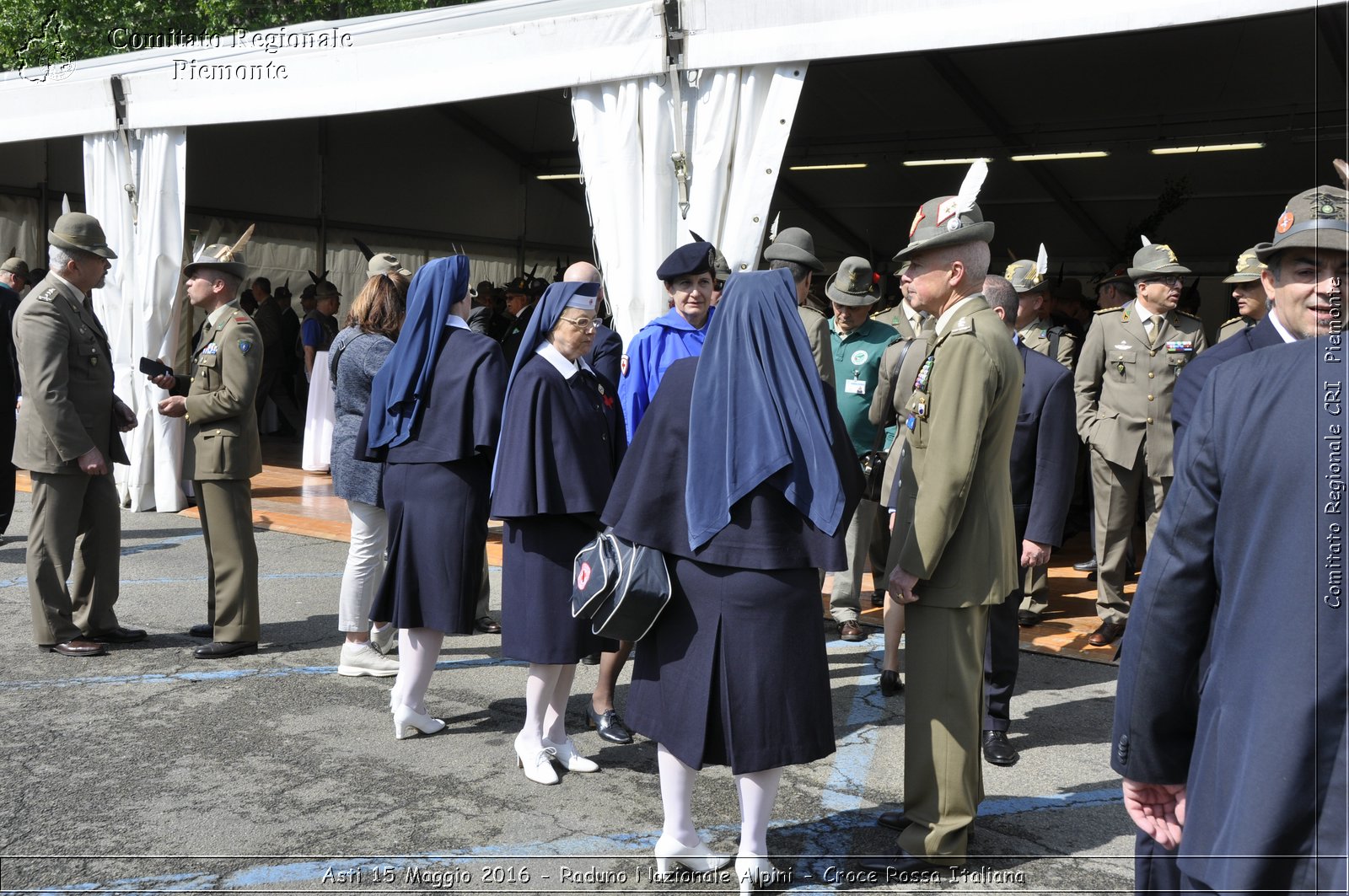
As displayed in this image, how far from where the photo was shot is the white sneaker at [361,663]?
5.60m

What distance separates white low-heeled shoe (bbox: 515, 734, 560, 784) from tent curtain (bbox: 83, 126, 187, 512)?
6.81 metres

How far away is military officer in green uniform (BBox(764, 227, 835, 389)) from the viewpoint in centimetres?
602

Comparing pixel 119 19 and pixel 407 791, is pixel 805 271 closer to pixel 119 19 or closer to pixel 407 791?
pixel 407 791

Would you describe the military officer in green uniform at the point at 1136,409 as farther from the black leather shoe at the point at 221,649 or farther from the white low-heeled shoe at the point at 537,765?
the black leather shoe at the point at 221,649

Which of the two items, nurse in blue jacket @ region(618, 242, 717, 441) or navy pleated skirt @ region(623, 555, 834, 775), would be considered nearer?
navy pleated skirt @ region(623, 555, 834, 775)

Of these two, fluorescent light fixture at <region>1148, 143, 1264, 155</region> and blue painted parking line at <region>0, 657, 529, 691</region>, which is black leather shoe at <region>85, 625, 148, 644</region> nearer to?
blue painted parking line at <region>0, 657, 529, 691</region>

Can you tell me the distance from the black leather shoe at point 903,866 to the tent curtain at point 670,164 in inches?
155

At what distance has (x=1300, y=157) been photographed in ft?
46.5

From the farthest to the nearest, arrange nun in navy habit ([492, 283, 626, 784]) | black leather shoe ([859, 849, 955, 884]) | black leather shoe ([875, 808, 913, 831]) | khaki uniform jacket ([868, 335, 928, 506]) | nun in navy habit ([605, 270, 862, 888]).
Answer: khaki uniform jacket ([868, 335, 928, 506])
nun in navy habit ([492, 283, 626, 784])
black leather shoe ([875, 808, 913, 831])
black leather shoe ([859, 849, 955, 884])
nun in navy habit ([605, 270, 862, 888])

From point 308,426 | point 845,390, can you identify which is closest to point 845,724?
point 845,390

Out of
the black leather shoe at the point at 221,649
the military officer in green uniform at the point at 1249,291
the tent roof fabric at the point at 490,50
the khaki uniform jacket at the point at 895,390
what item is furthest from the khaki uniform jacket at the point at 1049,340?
the black leather shoe at the point at 221,649

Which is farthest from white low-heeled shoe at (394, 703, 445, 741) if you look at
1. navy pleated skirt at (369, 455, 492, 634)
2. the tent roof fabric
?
the tent roof fabric

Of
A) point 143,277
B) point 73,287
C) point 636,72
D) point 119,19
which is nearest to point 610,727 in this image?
point 73,287

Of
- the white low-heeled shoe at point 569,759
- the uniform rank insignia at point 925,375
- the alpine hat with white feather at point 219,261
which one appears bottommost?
the white low-heeled shoe at point 569,759
